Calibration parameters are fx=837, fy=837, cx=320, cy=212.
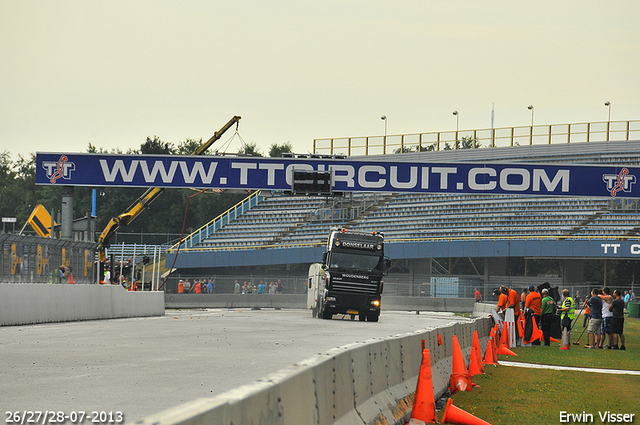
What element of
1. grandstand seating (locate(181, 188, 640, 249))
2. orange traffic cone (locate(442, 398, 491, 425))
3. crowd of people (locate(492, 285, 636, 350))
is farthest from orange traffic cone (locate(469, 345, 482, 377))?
grandstand seating (locate(181, 188, 640, 249))

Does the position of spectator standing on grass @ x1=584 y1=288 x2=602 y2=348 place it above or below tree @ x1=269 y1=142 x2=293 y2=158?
below

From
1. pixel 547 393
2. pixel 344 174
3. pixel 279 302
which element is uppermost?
pixel 344 174

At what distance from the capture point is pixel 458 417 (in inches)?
340

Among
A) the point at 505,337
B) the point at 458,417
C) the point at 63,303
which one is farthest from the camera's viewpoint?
the point at 63,303

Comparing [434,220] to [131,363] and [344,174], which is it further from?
[131,363]

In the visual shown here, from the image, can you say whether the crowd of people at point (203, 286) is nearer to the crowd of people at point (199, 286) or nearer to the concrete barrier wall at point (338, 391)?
the crowd of people at point (199, 286)

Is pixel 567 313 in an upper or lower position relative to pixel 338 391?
lower

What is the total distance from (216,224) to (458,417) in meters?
57.2

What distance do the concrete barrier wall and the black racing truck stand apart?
1895 centimetres

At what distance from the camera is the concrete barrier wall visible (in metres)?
3.65

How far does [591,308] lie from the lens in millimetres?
21938

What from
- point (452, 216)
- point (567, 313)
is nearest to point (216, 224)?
point (452, 216)

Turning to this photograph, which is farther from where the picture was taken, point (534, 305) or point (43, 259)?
point (534, 305)

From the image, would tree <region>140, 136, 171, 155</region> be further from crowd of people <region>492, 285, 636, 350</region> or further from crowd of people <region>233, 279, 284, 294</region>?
crowd of people <region>492, 285, 636, 350</region>
